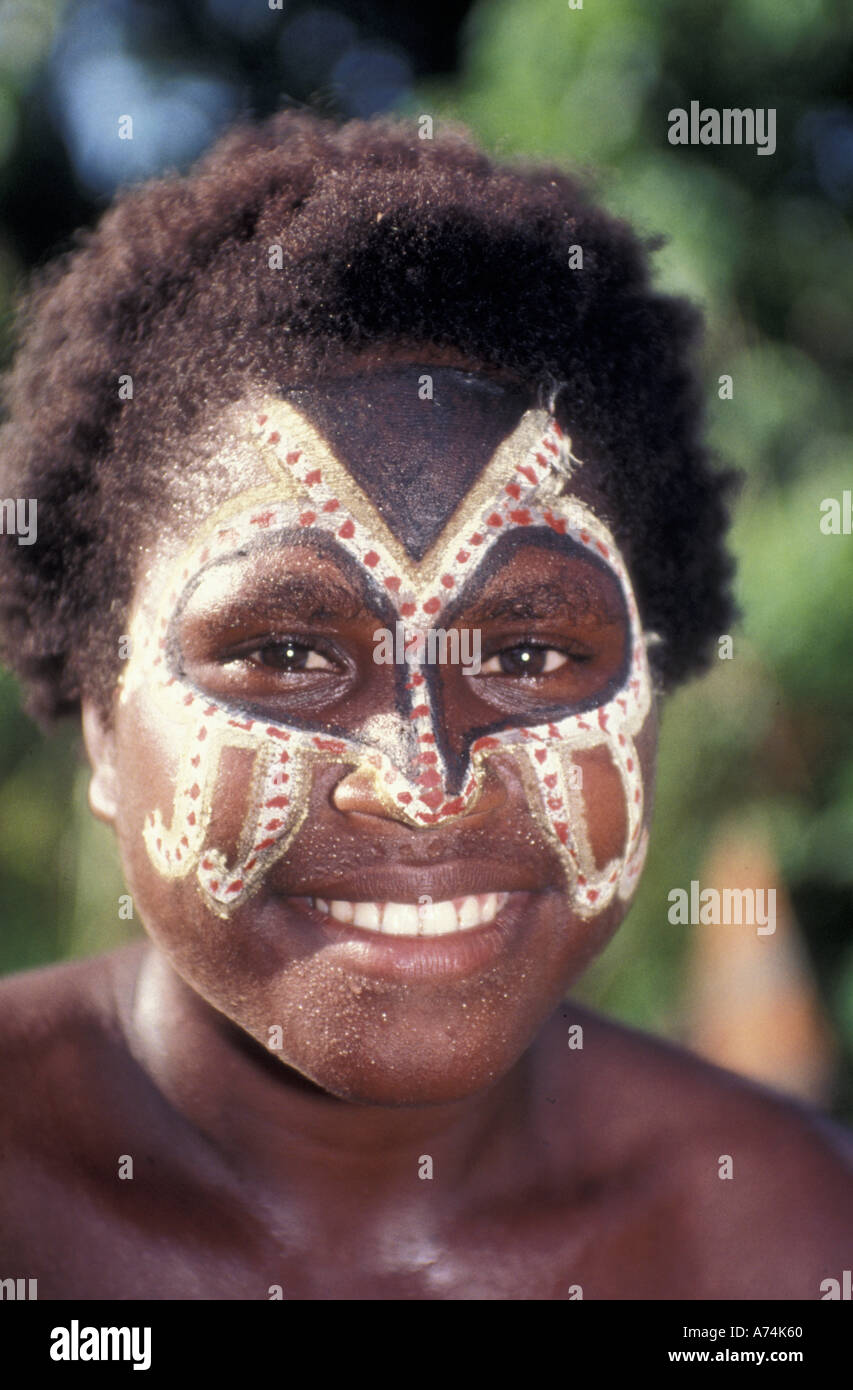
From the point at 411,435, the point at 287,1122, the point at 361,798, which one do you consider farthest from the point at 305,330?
the point at 287,1122

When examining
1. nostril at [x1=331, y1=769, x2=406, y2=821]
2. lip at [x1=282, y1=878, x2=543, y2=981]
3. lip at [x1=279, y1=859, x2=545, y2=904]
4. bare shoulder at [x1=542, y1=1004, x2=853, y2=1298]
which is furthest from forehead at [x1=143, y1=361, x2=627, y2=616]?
bare shoulder at [x1=542, y1=1004, x2=853, y2=1298]

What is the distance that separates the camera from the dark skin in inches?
75.5

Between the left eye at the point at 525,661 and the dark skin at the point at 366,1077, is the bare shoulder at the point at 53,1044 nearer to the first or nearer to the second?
the dark skin at the point at 366,1077

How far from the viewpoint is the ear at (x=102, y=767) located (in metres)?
2.32

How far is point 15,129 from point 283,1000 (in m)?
5.59

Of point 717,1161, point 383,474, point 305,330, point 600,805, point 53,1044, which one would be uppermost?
point 305,330

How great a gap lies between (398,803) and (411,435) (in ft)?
1.95

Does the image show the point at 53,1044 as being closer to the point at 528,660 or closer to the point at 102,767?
the point at 102,767

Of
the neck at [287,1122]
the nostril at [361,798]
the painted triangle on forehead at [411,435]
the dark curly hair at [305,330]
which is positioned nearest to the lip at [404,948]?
the nostril at [361,798]

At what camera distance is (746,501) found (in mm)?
5004

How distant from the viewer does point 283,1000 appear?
1950 mm

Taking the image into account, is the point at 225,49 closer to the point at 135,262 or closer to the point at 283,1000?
the point at 135,262
